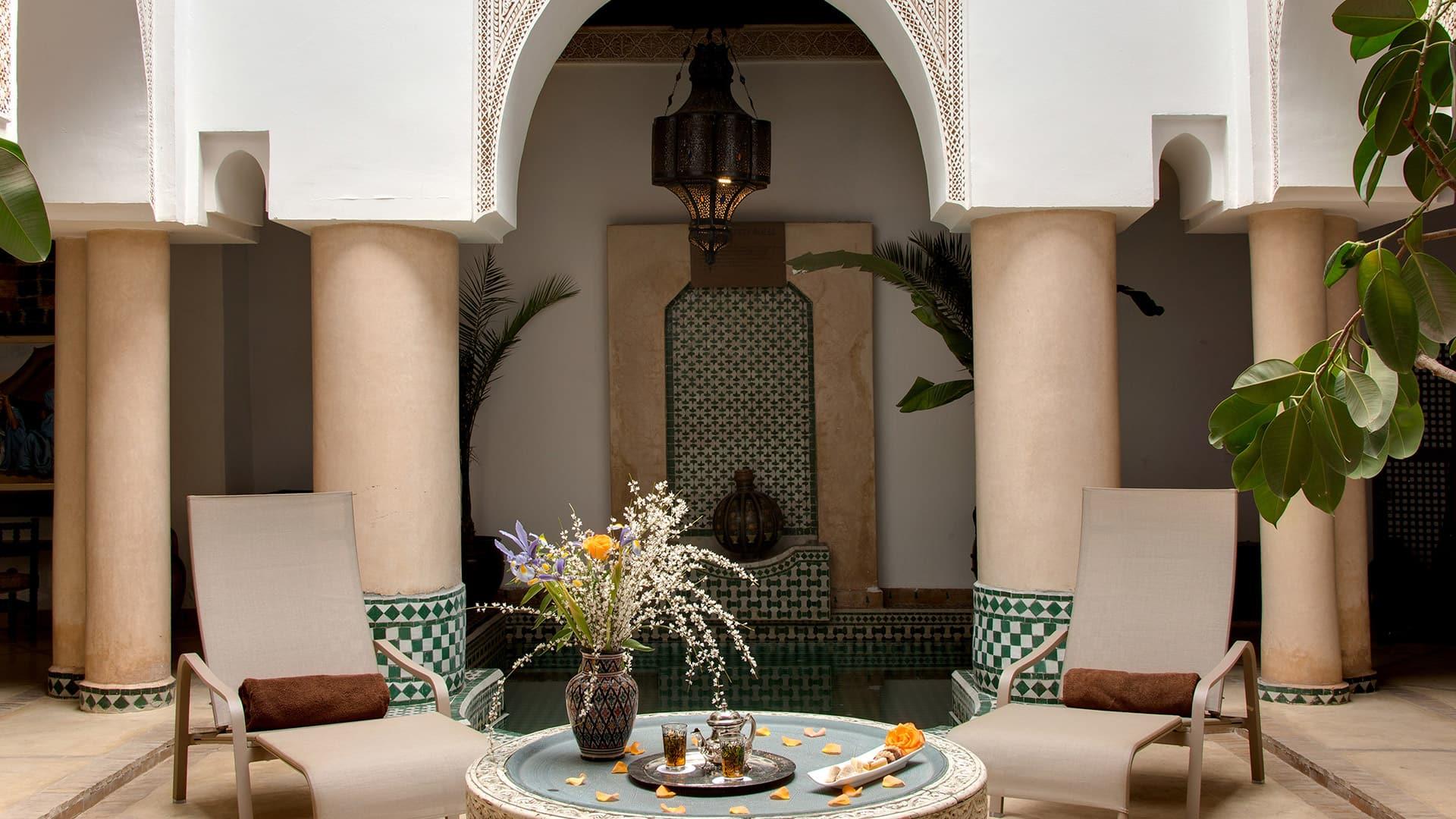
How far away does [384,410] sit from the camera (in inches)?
253

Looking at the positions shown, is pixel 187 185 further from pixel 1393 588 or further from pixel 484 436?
pixel 1393 588

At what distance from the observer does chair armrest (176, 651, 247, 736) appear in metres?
4.62

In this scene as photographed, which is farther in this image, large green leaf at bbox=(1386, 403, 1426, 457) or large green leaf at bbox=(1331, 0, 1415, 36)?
large green leaf at bbox=(1386, 403, 1426, 457)

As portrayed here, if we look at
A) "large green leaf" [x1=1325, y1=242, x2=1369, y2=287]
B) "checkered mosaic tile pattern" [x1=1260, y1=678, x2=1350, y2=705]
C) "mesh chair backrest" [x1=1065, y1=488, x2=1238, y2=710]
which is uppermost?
"large green leaf" [x1=1325, y1=242, x2=1369, y2=287]

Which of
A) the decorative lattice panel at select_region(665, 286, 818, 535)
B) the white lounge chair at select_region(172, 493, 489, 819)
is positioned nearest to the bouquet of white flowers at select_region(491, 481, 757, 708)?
→ the white lounge chair at select_region(172, 493, 489, 819)

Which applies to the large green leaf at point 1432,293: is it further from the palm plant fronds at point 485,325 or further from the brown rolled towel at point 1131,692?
the palm plant fronds at point 485,325

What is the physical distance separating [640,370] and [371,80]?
3.86 meters

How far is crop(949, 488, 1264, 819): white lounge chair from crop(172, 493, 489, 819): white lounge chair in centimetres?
186

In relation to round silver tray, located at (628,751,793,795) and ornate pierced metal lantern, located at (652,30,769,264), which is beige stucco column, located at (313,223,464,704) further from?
round silver tray, located at (628,751,793,795)

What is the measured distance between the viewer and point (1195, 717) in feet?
15.6

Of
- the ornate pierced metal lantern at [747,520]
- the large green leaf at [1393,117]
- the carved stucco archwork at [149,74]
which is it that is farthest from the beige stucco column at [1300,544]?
the carved stucco archwork at [149,74]

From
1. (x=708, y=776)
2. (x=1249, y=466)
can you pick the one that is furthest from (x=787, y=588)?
(x=1249, y=466)

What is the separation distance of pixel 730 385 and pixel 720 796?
6.30m

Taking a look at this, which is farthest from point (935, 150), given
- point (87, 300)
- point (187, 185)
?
point (87, 300)
